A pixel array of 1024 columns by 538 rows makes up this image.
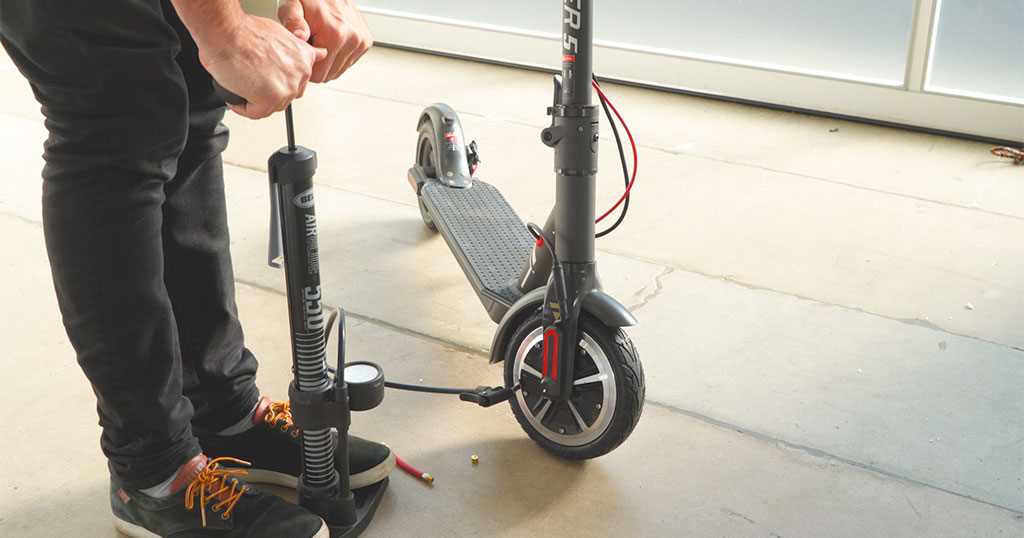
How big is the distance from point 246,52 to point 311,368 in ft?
1.45

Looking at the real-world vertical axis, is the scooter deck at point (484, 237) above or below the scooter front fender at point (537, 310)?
below

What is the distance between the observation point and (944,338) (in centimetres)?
204

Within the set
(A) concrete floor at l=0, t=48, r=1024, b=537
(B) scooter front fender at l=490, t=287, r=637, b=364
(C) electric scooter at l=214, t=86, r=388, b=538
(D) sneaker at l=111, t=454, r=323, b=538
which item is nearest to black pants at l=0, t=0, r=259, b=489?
(D) sneaker at l=111, t=454, r=323, b=538

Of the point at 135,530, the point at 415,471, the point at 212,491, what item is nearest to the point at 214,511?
the point at 212,491

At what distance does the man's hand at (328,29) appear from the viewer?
3.66 feet

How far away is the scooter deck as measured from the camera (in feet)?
6.31

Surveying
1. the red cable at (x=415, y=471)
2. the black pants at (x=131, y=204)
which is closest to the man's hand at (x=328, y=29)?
the black pants at (x=131, y=204)

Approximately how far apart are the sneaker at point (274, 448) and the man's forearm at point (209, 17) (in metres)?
0.67

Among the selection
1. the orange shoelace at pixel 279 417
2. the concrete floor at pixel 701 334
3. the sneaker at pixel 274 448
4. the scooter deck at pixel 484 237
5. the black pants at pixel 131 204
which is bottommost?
the concrete floor at pixel 701 334

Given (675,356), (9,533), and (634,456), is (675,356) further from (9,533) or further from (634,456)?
(9,533)

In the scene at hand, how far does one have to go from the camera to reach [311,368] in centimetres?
129

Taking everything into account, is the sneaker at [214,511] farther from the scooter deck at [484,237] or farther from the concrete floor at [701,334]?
the scooter deck at [484,237]

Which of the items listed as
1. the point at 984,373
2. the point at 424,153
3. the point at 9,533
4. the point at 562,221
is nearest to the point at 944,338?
the point at 984,373

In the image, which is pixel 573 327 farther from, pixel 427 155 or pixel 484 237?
pixel 427 155
